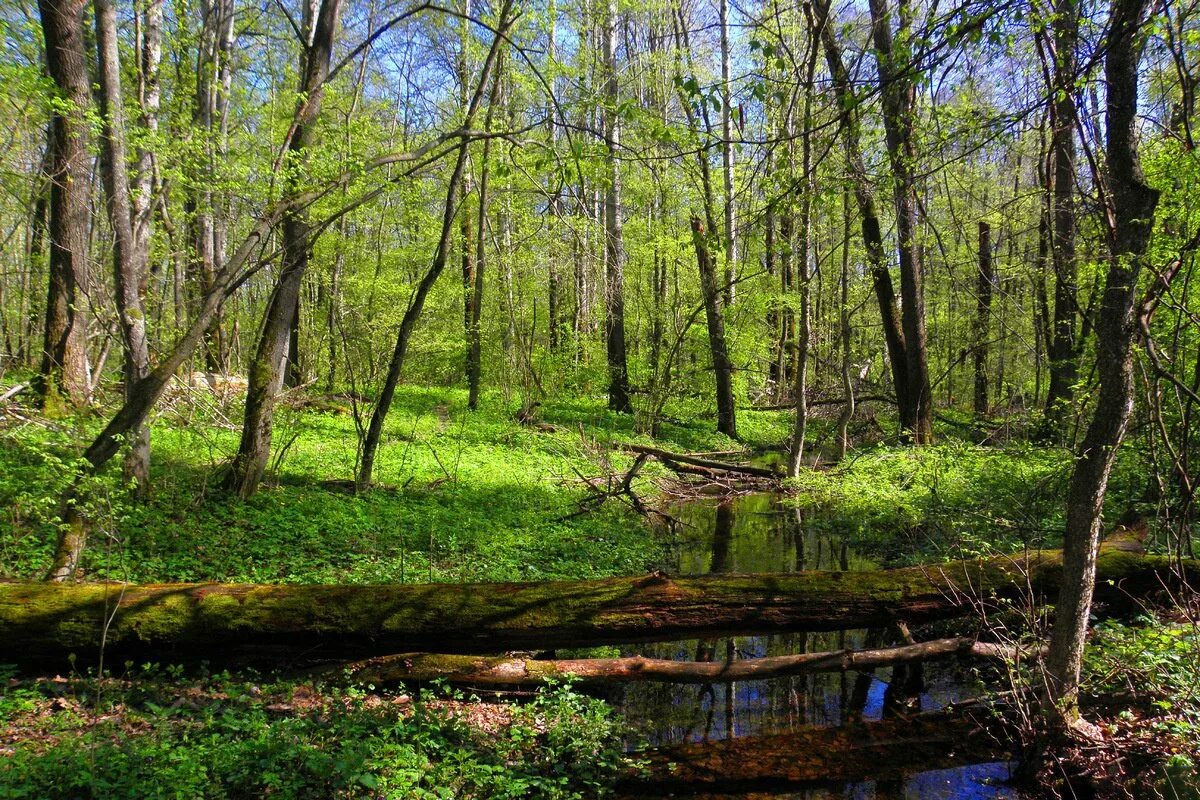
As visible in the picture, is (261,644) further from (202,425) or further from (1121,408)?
(1121,408)

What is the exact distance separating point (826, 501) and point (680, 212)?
12.1 metres

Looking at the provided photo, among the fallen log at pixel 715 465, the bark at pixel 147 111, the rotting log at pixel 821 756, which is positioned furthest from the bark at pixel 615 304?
the rotting log at pixel 821 756

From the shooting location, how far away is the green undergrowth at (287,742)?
10.4 feet

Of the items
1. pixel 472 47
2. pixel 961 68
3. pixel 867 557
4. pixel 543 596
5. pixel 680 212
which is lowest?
pixel 867 557

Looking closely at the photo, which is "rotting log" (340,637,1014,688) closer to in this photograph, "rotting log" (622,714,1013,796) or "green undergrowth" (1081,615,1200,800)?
"rotting log" (622,714,1013,796)

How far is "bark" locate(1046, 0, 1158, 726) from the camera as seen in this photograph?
3.35m

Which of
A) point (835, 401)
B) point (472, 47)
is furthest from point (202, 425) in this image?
point (835, 401)

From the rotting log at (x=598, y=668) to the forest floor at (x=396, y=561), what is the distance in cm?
15

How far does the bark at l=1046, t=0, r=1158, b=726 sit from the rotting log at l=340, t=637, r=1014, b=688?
93 centimetres

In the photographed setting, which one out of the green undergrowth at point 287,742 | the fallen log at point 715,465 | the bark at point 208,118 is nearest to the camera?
the green undergrowth at point 287,742

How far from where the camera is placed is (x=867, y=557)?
27.2 ft

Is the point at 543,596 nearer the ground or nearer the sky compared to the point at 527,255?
nearer the ground

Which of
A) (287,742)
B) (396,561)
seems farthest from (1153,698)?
(396,561)

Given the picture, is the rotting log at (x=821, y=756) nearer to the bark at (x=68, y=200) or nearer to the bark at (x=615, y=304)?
the bark at (x=68, y=200)
